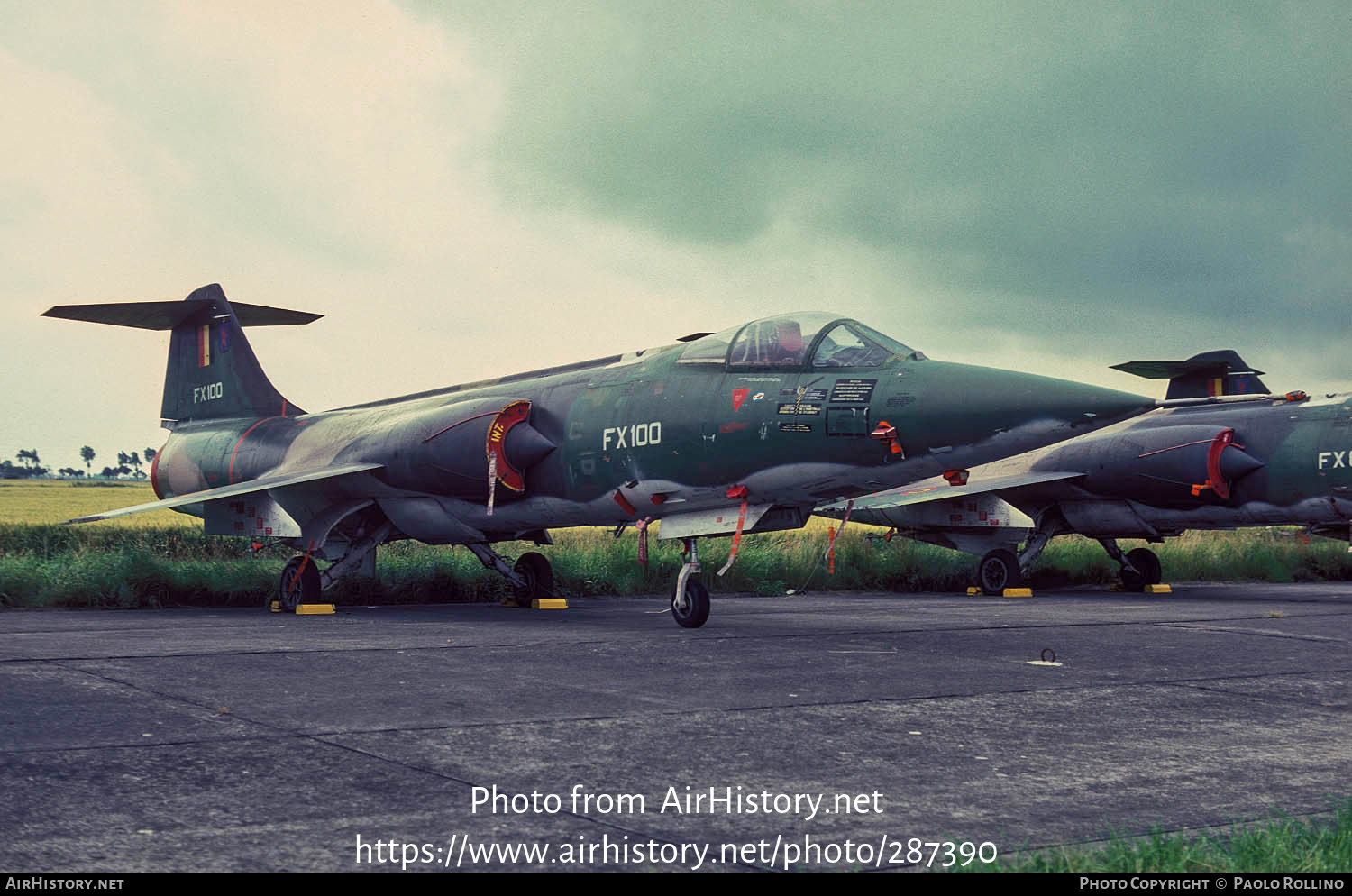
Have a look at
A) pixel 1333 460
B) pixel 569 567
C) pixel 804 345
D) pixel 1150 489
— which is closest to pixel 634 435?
pixel 804 345

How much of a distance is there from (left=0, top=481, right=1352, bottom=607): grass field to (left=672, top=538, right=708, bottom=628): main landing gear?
6.51 metres

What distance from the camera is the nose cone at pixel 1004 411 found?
9.03 meters

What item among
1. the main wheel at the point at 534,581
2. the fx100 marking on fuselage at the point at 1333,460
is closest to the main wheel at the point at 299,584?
the main wheel at the point at 534,581

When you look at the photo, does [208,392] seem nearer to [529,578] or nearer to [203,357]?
[203,357]

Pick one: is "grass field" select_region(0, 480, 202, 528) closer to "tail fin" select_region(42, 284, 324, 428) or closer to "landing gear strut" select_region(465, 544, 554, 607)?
"tail fin" select_region(42, 284, 324, 428)

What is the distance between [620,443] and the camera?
12.2 metres

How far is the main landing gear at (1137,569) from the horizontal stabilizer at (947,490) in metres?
1.86

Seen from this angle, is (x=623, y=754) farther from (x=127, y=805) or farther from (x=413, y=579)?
(x=413, y=579)

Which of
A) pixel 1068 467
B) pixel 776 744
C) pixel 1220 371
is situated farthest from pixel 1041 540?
pixel 776 744

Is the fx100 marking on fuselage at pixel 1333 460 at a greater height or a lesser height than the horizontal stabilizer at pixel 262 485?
greater

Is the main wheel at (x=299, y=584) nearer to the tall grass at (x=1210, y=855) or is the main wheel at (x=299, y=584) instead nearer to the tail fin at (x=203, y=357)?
the tail fin at (x=203, y=357)

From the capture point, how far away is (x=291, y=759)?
4930mm

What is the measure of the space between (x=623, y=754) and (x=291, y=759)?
1382mm

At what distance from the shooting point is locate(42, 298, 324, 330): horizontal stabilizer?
18047 mm
